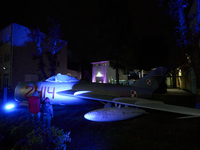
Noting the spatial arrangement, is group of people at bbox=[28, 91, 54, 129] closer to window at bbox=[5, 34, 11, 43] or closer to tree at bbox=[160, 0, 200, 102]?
tree at bbox=[160, 0, 200, 102]

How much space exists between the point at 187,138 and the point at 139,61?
30276mm

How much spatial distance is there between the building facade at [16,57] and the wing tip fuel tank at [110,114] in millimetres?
17769

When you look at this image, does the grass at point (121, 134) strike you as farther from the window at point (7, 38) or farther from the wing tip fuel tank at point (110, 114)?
the window at point (7, 38)

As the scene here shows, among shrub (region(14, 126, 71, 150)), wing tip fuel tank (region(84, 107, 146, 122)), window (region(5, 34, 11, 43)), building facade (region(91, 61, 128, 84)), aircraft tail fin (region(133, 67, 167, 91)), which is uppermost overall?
window (region(5, 34, 11, 43))

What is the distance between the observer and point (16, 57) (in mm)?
20109

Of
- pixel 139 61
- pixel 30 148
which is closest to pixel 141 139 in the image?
pixel 30 148

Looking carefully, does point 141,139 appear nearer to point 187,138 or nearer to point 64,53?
point 187,138

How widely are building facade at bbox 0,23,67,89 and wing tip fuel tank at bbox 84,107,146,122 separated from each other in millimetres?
17769

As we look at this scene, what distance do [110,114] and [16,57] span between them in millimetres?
20882

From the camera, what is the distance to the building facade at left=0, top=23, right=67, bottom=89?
19.7 meters

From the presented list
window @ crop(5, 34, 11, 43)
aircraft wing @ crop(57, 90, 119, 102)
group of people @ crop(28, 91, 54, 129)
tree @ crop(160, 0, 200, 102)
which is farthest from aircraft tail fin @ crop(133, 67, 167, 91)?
window @ crop(5, 34, 11, 43)

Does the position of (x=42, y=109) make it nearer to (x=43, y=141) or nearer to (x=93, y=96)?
(x=43, y=141)

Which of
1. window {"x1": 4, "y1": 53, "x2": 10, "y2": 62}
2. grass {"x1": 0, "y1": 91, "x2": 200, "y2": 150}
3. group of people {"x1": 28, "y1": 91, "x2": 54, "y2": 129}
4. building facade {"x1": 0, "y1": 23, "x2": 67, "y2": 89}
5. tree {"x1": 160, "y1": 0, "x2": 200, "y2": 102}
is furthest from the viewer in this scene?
window {"x1": 4, "y1": 53, "x2": 10, "y2": 62}

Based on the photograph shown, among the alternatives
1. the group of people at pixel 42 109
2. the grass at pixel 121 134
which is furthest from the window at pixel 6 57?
the group of people at pixel 42 109
